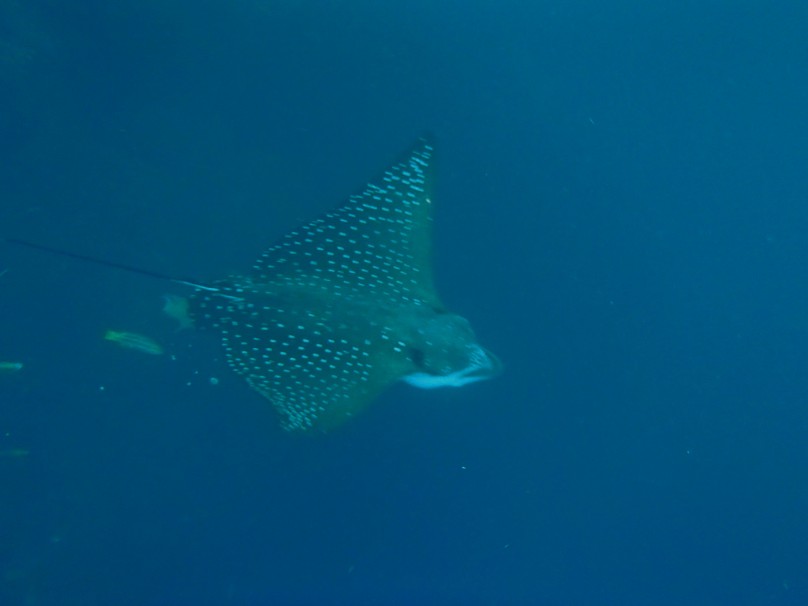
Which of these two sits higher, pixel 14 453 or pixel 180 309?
pixel 180 309

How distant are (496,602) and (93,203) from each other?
5123 mm

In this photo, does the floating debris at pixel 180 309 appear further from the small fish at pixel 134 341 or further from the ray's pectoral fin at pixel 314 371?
the small fish at pixel 134 341

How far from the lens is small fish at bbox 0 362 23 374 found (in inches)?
176

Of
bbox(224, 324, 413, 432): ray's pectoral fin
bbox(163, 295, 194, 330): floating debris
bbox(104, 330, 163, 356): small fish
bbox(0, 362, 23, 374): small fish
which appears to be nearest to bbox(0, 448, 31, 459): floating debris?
bbox(0, 362, 23, 374): small fish

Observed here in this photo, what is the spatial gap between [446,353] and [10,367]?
11.5 feet

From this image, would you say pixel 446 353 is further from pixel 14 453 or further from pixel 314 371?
pixel 14 453

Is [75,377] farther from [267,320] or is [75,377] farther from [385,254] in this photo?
[385,254]

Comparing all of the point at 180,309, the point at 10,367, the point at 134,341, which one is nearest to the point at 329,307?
the point at 180,309

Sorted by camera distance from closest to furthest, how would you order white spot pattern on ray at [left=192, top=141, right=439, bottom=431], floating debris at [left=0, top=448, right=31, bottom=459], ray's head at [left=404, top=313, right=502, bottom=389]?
white spot pattern on ray at [left=192, top=141, right=439, bottom=431], ray's head at [left=404, top=313, right=502, bottom=389], floating debris at [left=0, top=448, right=31, bottom=459]

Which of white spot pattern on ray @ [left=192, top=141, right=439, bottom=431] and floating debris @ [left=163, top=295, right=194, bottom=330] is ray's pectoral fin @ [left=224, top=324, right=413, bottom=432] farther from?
floating debris @ [left=163, top=295, right=194, bottom=330]

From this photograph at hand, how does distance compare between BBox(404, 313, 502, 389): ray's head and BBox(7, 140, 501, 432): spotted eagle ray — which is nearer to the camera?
BBox(7, 140, 501, 432): spotted eagle ray

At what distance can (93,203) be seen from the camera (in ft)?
16.8

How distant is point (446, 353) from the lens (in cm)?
370

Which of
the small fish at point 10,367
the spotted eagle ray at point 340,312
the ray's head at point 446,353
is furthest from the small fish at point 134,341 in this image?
the ray's head at point 446,353
